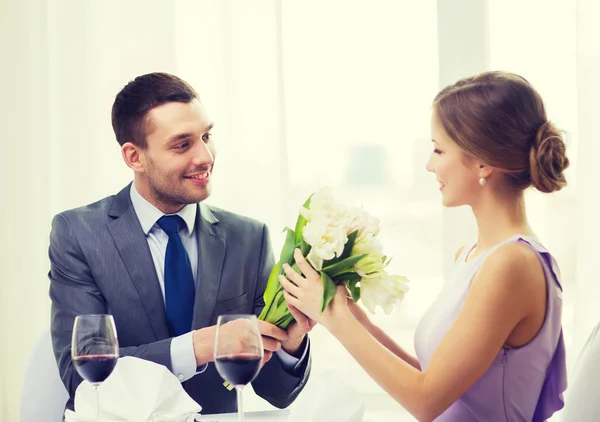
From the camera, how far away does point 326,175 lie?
138 inches

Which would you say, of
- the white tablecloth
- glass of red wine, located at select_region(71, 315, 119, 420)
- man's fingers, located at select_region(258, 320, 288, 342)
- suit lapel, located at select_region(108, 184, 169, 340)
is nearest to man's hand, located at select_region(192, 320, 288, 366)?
man's fingers, located at select_region(258, 320, 288, 342)

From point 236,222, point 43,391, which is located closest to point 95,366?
point 43,391

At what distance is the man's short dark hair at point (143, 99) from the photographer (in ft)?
8.24

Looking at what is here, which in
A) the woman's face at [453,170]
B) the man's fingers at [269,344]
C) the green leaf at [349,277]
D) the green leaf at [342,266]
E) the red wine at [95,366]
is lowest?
the man's fingers at [269,344]

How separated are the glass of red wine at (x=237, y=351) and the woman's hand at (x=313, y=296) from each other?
36 cm

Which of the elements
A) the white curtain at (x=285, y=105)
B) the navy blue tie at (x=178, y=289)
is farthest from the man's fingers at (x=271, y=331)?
the white curtain at (x=285, y=105)

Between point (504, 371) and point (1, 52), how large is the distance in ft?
9.94

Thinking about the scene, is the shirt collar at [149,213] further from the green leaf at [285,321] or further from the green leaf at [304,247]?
the green leaf at [304,247]

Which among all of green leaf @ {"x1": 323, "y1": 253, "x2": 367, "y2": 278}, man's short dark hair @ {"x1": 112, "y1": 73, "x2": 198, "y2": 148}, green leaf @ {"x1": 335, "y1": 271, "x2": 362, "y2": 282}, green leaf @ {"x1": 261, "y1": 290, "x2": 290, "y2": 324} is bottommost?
green leaf @ {"x1": 261, "y1": 290, "x2": 290, "y2": 324}

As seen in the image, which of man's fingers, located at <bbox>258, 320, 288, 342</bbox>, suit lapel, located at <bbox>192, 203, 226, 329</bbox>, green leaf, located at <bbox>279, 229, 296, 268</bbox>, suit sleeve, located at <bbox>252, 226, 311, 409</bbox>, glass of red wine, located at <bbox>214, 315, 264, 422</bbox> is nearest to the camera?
glass of red wine, located at <bbox>214, 315, 264, 422</bbox>

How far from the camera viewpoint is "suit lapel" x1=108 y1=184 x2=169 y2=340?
2357 mm

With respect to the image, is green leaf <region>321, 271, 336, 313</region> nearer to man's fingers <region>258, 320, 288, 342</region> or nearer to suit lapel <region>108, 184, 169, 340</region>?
man's fingers <region>258, 320, 288, 342</region>

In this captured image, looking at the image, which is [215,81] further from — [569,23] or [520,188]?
[520,188]

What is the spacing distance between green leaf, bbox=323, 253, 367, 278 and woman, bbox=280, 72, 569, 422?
0.05m
